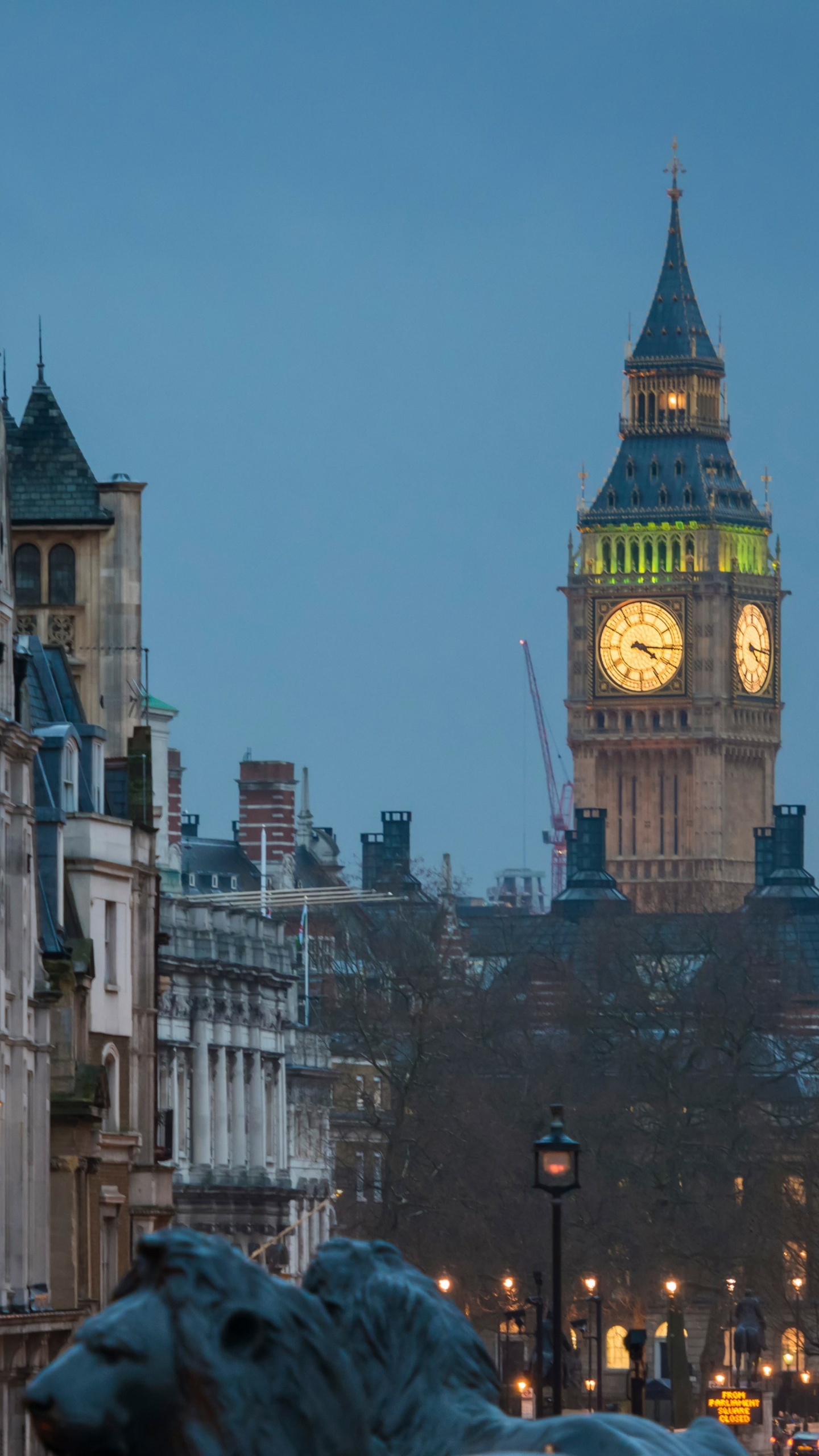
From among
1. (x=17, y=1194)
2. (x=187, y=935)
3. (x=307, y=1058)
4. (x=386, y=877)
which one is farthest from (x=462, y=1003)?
(x=386, y=877)

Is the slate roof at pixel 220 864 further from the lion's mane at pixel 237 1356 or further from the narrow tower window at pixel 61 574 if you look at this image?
the lion's mane at pixel 237 1356

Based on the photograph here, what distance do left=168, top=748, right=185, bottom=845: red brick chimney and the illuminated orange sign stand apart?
63573 millimetres

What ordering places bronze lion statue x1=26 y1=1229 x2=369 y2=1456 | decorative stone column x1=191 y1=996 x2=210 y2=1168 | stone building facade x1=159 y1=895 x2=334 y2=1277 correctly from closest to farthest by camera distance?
bronze lion statue x1=26 y1=1229 x2=369 y2=1456 < stone building facade x1=159 y1=895 x2=334 y2=1277 < decorative stone column x1=191 y1=996 x2=210 y2=1168

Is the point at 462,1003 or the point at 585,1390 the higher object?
the point at 462,1003

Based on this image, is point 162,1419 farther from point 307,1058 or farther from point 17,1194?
point 307,1058

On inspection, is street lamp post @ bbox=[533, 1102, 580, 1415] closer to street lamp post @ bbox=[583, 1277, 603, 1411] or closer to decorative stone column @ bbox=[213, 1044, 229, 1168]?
street lamp post @ bbox=[583, 1277, 603, 1411]

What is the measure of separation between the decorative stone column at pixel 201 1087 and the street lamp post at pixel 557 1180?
188 feet

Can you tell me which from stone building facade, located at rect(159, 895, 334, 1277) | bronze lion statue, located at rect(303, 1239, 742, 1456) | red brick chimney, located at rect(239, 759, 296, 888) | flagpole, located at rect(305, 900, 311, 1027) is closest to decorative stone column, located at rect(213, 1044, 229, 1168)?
stone building facade, located at rect(159, 895, 334, 1277)

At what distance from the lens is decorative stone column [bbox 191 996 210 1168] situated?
320ft

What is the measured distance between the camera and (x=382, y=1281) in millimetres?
6383

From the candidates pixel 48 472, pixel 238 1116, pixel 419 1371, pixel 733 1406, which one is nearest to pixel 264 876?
pixel 238 1116

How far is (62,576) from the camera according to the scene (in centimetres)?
6122

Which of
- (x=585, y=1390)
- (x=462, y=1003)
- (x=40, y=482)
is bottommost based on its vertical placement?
(x=585, y=1390)

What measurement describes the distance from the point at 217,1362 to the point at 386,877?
609ft
